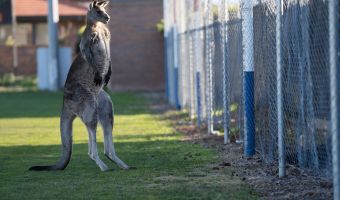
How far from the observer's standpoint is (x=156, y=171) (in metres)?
12.0

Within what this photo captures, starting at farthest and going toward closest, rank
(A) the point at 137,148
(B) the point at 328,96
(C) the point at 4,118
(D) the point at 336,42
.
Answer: (C) the point at 4,118
(A) the point at 137,148
(B) the point at 328,96
(D) the point at 336,42

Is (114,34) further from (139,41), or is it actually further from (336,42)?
(336,42)

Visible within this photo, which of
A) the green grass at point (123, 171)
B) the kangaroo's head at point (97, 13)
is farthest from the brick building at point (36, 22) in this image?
the kangaroo's head at point (97, 13)

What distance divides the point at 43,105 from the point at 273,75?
20.3 m

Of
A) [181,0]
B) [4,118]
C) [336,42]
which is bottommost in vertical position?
[4,118]

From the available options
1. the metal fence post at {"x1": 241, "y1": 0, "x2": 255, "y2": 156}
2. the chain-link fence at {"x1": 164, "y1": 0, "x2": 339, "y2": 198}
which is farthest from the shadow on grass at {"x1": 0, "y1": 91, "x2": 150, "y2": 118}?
the metal fence post at {"x1": 241, "y1": 0, "x2": 255, "y2": 156}

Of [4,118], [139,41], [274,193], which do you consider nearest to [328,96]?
[274,193]

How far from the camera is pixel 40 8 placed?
6109 centimetres

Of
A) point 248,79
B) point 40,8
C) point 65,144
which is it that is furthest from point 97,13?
point 40,8

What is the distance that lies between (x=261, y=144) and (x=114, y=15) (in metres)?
29.6

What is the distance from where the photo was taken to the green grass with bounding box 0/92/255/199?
33.4ft

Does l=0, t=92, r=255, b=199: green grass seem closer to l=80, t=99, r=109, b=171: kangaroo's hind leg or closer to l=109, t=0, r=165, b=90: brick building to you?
l=80, t=99, r=109, b=171: kangaroo's hind leg

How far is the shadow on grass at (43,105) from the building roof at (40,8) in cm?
2066

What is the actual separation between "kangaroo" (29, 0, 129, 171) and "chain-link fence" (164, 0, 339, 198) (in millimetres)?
2173
